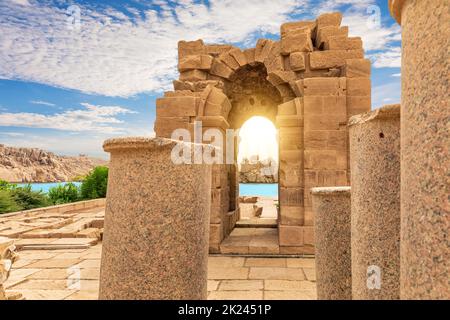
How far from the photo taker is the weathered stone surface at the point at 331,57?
6309 mm

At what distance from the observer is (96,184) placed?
15.4 meters

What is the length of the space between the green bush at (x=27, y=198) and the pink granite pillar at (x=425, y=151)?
1378cm

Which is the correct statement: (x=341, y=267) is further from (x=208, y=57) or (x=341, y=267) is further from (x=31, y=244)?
(x=31, y=244)

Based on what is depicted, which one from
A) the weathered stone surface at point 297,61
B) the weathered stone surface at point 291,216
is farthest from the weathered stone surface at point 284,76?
the weathered stone surface at point 291,216

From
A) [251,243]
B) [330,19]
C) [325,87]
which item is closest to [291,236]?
[251,243]

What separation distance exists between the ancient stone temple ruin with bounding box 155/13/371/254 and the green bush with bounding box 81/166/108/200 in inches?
388

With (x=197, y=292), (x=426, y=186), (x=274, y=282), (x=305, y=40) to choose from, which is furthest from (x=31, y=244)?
(x=426, y=186)

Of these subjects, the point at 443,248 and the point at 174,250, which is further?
the point at 174,250

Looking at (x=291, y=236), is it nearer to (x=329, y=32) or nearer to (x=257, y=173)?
(x=329, y=32)

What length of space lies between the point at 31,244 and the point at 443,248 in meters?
7.54

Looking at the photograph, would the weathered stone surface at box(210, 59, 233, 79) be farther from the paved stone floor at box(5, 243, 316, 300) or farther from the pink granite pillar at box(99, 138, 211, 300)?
the pink granite pillar at box(99, 138, 211, 300)

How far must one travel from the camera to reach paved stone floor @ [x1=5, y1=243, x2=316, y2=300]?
4.09m

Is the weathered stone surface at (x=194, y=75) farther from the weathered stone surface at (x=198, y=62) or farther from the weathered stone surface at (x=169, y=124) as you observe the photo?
the weathered stone surface at (x=169, y=124)
